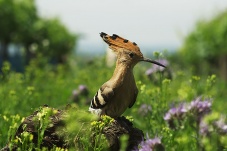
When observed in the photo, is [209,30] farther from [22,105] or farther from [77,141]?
[77,141]

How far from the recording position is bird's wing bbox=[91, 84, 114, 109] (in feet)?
11.0

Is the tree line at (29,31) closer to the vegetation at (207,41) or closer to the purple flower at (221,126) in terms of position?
the vegetation at (207,41)

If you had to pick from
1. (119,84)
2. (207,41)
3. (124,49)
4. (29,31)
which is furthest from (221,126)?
(29,31)

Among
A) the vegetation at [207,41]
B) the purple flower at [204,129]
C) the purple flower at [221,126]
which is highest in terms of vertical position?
the vegetation at [207,41]

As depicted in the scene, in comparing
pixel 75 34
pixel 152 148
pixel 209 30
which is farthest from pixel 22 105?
pixel 75 34

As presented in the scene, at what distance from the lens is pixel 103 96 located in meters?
3.38

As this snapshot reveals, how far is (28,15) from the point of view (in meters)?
22.0

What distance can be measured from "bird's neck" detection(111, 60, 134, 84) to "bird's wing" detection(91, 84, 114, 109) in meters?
0.07

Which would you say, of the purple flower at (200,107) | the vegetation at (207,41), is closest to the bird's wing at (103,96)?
the purple flower at (200,107)

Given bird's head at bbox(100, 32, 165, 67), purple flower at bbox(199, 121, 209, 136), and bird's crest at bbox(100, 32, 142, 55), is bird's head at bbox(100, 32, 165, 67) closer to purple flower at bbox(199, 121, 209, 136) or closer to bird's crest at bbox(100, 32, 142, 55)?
bird's crest at bbox(100, 32, 142, 55)

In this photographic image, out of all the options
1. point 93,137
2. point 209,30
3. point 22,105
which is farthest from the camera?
point 209,30

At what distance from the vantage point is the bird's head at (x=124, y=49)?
342cm

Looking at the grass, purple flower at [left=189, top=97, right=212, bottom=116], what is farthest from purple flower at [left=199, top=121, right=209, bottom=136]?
purple flower at [left=189, top=97, right=212, bottom=116]

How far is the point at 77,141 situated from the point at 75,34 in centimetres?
2201
